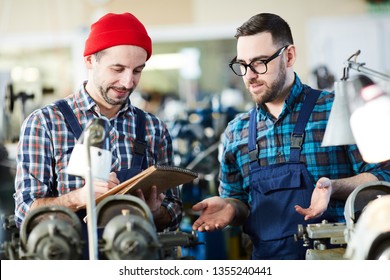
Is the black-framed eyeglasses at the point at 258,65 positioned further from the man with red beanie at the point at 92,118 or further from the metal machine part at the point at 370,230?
the metal machine part at the point at 370,230

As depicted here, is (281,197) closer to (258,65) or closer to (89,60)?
(258,65)

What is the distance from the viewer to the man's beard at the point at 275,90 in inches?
83.0

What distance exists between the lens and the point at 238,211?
7.06 feet

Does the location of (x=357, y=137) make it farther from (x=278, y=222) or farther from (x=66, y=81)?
(x=66, y=81)

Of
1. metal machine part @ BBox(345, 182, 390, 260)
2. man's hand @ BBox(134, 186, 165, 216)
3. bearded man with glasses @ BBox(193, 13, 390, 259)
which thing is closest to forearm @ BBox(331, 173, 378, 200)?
bearded man with glasses @ BBox(193, 13, 390, 259)

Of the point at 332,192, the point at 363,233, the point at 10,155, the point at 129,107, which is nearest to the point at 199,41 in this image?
the point at 10,155

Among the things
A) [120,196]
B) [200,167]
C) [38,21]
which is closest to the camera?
[120,196]

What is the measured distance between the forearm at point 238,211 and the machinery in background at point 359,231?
10.8 inches

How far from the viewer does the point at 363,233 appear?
1599 millimetres

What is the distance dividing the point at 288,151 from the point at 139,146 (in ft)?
1.48

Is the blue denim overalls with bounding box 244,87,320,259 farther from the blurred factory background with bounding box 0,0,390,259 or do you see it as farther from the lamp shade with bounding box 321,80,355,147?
the blurred factory background with bounding box 0,0,390,259

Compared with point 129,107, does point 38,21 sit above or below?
above
